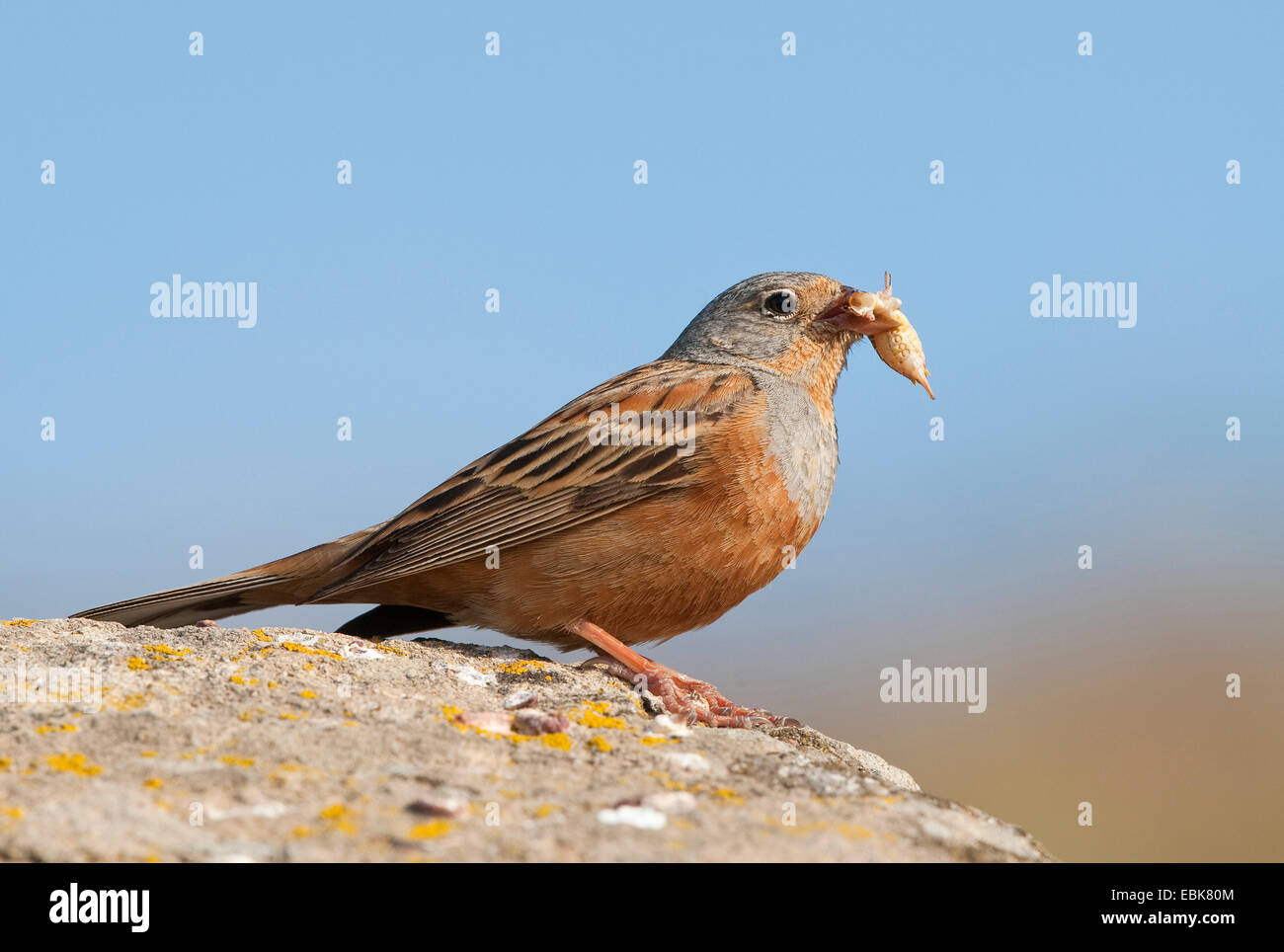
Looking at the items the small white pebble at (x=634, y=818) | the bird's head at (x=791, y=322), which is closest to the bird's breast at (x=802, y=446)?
the bird's head at (x=791, y=322)

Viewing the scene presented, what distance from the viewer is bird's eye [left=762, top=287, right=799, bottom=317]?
803cm

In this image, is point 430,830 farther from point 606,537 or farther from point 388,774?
point 606,537

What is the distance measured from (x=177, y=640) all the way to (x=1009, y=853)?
13.7ft

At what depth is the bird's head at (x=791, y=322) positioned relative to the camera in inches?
313

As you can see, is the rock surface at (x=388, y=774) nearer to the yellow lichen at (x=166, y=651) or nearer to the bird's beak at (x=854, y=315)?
the yellow lichen at (x=166, y=651)

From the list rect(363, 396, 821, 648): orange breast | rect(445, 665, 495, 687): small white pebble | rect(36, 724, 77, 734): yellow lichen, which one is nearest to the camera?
rect(36, 724, 77, 734): yellow lichen

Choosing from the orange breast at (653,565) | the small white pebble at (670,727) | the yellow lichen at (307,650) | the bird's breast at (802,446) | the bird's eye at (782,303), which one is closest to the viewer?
the small white pebble at (670,727)

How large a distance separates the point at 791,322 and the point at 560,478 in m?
2.23

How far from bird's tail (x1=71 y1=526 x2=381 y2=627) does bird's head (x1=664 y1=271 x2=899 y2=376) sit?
114 inches

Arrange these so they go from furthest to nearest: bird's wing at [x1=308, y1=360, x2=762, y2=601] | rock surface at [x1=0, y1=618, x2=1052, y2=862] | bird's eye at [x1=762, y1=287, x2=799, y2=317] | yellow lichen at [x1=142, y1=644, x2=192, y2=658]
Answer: bird's eye at [x1=762, y1=287, x2=799, y2=317]
bird's wing at [x1=308, y1=360, x2=762, y2=601]
yellow lichen at [x1=142, y1=644, x2=192, y2=658]
rock surface at [x1=0, y1=618, x2=1052, y2=862]

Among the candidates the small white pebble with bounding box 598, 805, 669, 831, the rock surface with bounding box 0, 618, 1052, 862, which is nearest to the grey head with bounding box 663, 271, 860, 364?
the rock surface with bounding box 0, 618, 1052, 862

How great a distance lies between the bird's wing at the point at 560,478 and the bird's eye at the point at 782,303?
0.70 meters

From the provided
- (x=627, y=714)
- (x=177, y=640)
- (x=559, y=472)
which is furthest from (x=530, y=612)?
(x=177, y=640)

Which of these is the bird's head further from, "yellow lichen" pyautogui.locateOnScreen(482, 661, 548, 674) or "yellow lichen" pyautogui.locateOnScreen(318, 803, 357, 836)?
"yellow lichen" pyautogui.locateOnScreen(318, 803, 357, 836)
